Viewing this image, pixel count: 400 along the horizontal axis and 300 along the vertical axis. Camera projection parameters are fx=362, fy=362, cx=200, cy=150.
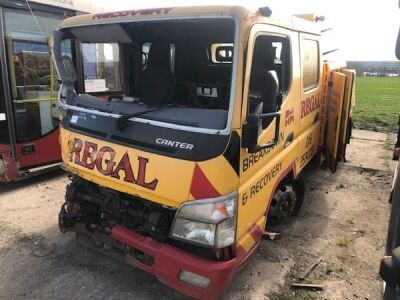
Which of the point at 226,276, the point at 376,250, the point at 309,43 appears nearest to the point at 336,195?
the point at 376,250

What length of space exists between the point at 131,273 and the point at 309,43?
306 centimetres

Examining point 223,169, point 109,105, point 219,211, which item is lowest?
point 219,211

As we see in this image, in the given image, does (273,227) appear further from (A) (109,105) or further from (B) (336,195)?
(A) (109,105)

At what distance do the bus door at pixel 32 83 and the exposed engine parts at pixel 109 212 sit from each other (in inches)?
91.5

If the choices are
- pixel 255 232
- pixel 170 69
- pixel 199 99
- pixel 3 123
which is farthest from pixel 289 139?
pixel 3 123

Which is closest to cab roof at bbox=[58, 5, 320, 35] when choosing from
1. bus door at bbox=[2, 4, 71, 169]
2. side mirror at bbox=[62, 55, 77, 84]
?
side mirror at bbox=[62, 55, 77, 84]

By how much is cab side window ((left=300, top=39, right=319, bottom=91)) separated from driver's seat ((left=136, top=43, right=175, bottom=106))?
4.58 feet

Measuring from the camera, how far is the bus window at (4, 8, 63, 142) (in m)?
4.94

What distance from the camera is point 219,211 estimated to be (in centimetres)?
247

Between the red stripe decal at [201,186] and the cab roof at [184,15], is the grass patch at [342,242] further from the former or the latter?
the cab roof at [184,15]

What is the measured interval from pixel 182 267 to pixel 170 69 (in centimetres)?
181

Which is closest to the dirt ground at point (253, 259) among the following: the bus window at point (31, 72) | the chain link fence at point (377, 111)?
the bus window at point (31, 72)

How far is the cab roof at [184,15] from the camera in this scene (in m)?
2.38

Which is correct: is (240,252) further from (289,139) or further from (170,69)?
(170,69)
